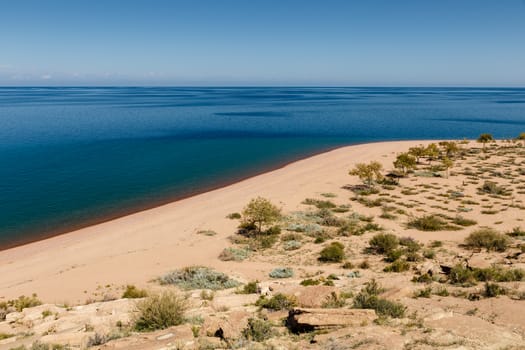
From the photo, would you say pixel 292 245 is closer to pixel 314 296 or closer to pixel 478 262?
pixel 314 296

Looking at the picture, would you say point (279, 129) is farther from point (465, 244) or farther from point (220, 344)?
point (220, 344)

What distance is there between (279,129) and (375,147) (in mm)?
28727

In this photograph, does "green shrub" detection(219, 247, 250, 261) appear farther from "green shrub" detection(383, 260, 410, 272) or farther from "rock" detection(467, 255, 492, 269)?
"rock" detection(467, 255, 492, 269)

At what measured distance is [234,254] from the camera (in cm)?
1930

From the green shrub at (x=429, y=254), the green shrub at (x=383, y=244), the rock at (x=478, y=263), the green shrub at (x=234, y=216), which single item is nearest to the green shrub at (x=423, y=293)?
the rock at (x=478, y=263)

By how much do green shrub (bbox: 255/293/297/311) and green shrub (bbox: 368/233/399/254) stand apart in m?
9.21

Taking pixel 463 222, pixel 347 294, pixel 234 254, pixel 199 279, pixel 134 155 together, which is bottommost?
pixel 234 254

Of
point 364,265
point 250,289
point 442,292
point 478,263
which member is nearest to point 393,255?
point 364,265

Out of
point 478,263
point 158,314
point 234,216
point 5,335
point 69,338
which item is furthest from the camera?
point 234,216

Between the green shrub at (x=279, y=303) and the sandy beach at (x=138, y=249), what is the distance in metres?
4.96

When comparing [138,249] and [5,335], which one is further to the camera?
[138,249]

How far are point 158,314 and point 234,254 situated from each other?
919 cm

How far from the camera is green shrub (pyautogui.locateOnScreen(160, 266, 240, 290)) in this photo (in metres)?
15.1

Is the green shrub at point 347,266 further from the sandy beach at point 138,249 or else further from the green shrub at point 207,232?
the green shrub at point 207,232
